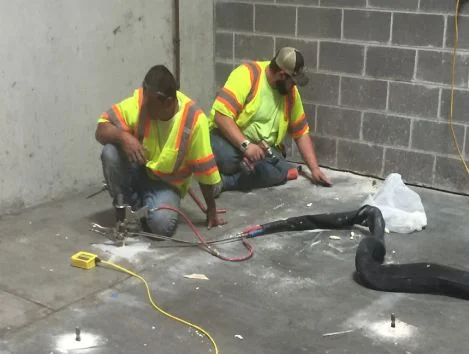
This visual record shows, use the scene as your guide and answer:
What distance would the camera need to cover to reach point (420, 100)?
14.3 ft

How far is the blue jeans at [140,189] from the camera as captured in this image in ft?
11.4

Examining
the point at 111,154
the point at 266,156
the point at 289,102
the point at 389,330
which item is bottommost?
the point at 389,330

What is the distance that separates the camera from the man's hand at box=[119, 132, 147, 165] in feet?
11.1

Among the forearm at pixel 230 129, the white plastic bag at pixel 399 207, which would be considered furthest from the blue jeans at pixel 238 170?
the white plastic bag at pixel 399 207

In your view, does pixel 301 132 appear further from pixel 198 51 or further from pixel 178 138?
pixel 178 138

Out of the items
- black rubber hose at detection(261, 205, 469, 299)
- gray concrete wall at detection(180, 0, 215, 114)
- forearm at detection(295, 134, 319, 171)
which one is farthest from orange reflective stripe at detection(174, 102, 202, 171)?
gray concrete wall at detection(180, 0, 215, 114)

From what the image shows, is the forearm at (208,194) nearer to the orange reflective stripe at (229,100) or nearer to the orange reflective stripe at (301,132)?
the orange reflective stripe at (229,100)

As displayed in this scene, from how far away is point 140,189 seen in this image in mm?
3654

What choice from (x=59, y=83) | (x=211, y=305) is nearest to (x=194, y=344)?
(x=211, y=305)

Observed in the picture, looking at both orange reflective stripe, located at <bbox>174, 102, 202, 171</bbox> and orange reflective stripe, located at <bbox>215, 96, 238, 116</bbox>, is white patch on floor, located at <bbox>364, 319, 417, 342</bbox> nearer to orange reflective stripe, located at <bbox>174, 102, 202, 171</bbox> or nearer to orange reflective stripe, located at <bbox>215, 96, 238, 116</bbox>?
orange reflective stripe, located at <bbox>174, 102, 202, 171</bbox>

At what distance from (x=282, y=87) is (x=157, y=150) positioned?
1093 mm

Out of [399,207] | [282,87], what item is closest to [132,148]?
[282,87]

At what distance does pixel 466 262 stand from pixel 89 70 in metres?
2.40

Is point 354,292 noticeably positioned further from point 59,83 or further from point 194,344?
point 59,83
